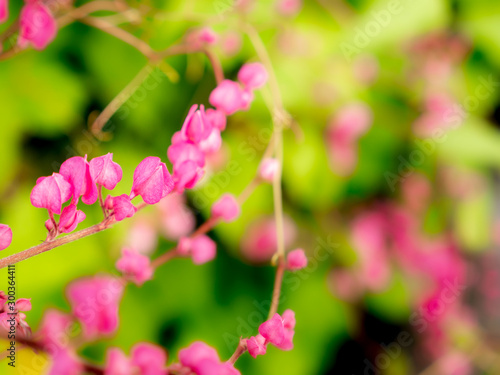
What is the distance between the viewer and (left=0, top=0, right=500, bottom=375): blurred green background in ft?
2.50

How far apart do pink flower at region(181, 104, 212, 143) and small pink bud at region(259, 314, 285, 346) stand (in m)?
0.12

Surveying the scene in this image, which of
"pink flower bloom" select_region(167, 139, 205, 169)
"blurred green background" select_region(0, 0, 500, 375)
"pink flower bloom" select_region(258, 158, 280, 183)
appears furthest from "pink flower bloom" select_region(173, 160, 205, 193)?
"blurred green background" select_region(0, 0, 500, 375)

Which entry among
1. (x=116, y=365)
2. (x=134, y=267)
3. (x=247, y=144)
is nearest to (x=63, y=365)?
(x=116, y=365)

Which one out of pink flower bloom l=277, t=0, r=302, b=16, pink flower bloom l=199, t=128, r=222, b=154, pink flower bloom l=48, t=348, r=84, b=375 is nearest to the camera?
pink flower bloom l=48, t=348, r=84, b=375

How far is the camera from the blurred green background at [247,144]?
762 mm

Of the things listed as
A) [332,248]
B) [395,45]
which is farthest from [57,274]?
[395,45]

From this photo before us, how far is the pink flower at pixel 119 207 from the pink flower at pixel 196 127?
0.22 ft

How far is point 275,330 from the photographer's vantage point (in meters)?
0.28

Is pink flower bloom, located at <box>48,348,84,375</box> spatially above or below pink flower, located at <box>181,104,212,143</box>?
below

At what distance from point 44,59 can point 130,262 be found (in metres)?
0.53

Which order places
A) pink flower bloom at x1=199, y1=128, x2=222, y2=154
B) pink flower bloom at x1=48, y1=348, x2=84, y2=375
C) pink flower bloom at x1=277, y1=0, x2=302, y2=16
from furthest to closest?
pink flower bloom at x1=277, y1=0, x2=302, y2=16, pink flower bloom at x1=199, y1=128, x2=222, y2=154, pink flower bloom at x1=48, y1=348, x2=84, y2=375

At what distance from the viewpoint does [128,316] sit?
83 centimetres

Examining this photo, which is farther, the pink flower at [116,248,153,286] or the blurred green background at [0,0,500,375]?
the blurred green background at [0,0,500,375]

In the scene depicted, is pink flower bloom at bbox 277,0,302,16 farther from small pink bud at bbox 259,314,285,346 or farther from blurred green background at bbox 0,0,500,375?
small pink bud at bbox 259,314,285,346
